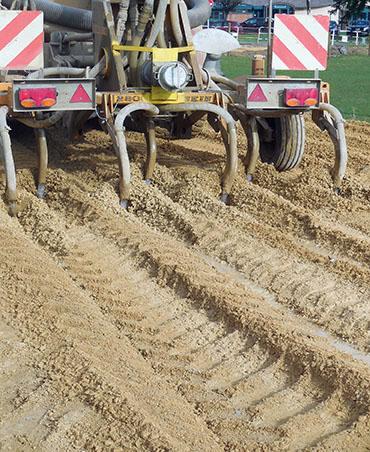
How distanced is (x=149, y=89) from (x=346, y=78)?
1582 centimetres

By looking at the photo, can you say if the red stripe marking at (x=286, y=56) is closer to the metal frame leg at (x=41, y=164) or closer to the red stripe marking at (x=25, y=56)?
the red stripe marking at (x=25, y=56)

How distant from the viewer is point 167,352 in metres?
4.57

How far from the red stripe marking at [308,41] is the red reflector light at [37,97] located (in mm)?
1989

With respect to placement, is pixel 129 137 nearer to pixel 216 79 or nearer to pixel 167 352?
pixel 216 79

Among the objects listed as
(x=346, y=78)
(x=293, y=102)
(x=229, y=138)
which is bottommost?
(x=346, y=78)

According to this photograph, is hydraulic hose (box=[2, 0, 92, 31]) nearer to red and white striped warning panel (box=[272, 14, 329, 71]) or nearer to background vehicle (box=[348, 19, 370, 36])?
red and white striped warning panel (box=[272, 14, 329, 71])

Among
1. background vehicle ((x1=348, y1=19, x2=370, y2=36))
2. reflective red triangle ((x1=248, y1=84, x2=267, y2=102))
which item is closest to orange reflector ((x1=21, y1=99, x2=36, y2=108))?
reflective red triangle ((x1=248, y1=84, x2=267, y2=102))

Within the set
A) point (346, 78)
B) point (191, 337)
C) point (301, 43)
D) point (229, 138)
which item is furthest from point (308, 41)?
point (346, 78)

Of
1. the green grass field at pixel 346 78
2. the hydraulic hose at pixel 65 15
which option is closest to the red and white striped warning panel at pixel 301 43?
the hydraulic hose at pixel 65 15

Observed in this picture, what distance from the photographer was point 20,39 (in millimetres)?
7074

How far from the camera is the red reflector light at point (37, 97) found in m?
6.70

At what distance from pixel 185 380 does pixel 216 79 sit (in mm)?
4231

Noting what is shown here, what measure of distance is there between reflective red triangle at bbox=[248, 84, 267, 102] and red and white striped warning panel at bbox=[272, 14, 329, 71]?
0.41m

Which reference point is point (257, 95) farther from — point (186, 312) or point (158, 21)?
point (186, 312)
